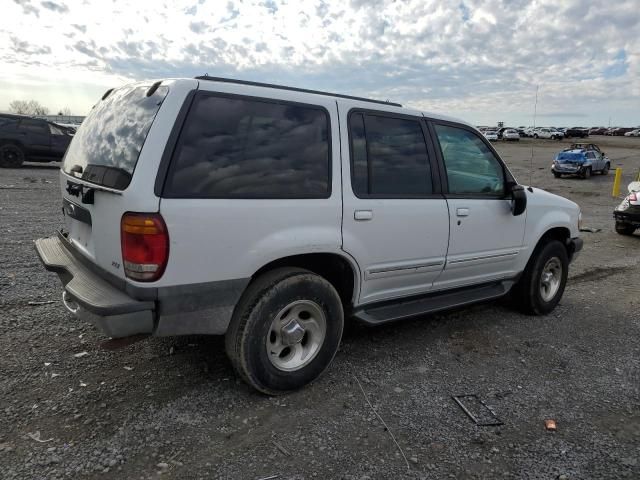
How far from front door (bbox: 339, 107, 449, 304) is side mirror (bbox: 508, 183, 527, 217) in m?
0.89

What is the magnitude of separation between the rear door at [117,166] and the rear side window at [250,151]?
0.12 metres

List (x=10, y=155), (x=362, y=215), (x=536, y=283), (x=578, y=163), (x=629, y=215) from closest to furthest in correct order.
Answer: (x=362, y=215) → (x=536, y=283) → (x=629, y=215) → (x=10, y=155) → (x=578, y=163)

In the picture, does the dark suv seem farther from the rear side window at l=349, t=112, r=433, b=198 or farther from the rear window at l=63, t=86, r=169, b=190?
the rear side window at l=349, t=112, r=433, b=198

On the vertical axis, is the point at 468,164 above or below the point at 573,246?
above

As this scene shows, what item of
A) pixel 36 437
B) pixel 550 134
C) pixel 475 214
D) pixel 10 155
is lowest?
pixel 36 437

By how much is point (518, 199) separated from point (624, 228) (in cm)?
772

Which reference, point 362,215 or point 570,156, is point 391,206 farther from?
point 570,156

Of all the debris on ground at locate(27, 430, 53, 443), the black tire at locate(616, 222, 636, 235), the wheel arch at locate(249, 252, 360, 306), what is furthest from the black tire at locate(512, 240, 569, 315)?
the black tire at locate(616, 222, 636, 235)

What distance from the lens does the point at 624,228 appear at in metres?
10.6

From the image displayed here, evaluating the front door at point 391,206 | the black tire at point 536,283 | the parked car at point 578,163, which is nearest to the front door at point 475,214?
the front door at point 391,206

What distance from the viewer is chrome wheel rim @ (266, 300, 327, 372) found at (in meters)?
3.22

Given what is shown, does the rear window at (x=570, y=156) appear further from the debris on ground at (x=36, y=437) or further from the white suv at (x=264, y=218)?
the debris on ground at (x=36, y=437)

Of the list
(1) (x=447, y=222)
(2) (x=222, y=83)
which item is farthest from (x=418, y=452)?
(2) (x=222, y=83)

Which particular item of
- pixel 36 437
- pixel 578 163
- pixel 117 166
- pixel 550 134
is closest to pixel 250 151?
pixel 117 166
